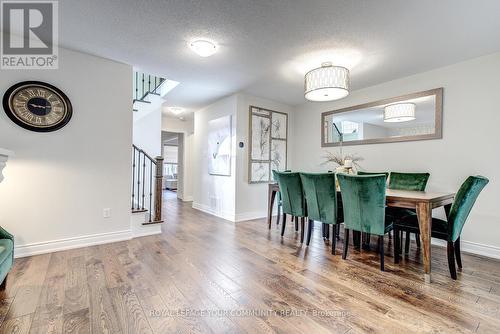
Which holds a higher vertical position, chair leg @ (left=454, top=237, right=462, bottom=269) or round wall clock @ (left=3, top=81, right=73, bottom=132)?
round wall clock @ (left=3, top=81, right=73, bottom=132)

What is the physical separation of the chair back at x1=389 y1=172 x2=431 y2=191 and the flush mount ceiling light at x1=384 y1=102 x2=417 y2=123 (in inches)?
33.5

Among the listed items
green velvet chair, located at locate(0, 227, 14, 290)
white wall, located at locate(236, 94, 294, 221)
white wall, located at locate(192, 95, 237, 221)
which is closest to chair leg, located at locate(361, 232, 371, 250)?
white wall, located at locate(236, 94, 294, 221)

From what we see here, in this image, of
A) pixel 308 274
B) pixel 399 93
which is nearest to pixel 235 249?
pixel 308 274

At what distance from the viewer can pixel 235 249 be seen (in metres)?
2.85

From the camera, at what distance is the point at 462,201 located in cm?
208

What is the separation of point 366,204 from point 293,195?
1040 mm

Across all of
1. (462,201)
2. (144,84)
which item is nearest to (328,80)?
(462,201)

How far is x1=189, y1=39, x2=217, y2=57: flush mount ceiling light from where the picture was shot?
251 centimetres

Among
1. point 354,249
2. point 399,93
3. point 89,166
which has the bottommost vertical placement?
point 354,249

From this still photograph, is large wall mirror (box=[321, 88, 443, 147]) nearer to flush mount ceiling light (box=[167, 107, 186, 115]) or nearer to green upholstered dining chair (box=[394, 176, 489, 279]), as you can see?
green upholstered dining chair (box=[394, 176, 489, 279])

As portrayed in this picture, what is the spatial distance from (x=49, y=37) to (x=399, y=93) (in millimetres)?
4620

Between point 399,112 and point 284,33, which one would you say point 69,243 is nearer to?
point 284,33

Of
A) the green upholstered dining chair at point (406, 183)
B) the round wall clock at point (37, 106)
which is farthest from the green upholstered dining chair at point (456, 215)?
the round wall clock at point (37, 106)

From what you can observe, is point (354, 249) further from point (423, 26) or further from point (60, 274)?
point (60, 274)
